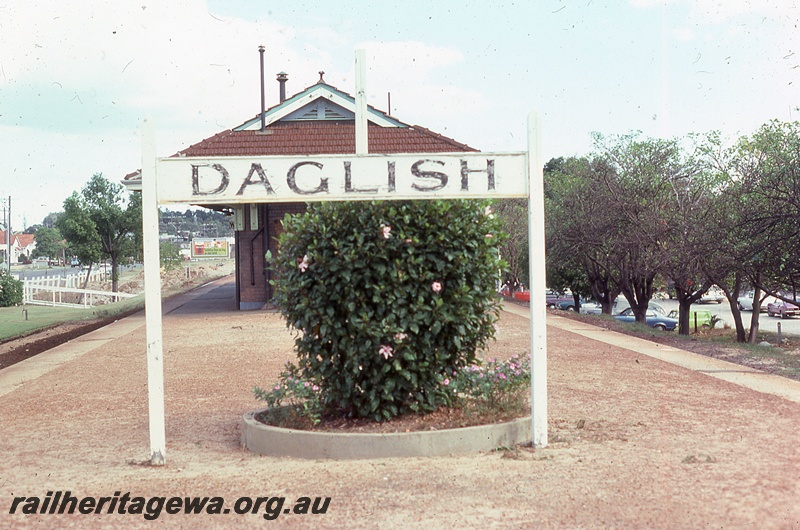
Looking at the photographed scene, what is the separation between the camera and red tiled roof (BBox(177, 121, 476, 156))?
2300cm

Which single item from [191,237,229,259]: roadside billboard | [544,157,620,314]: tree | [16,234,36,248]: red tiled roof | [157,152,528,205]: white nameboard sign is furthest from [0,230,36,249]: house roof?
[157,152,528,205]: white nameboard sign

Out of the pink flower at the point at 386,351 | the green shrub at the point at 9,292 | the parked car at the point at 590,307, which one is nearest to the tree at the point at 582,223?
the parked car at the point at 590,307

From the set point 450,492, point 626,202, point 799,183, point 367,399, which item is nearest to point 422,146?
point 626,202

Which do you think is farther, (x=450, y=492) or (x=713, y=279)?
(x=713, y=279)

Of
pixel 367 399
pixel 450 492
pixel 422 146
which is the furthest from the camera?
pixel 422 146

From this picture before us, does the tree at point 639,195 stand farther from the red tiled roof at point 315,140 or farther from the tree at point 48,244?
the tree at point 48,244

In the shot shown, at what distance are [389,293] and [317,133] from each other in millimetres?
17229

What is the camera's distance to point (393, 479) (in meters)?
6.02

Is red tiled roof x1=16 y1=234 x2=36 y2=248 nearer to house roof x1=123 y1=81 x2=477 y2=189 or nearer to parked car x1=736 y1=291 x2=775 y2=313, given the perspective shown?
parked car x1=736 y1=291 x2=775 y2=313

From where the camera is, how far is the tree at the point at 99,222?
4178 centimetres

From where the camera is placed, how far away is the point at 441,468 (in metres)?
6.29

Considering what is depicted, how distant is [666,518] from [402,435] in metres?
2.25

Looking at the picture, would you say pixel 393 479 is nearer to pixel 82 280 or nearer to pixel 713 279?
pixel 713 279

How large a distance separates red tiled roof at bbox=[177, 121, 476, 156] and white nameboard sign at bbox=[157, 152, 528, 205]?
15919 millimetres
